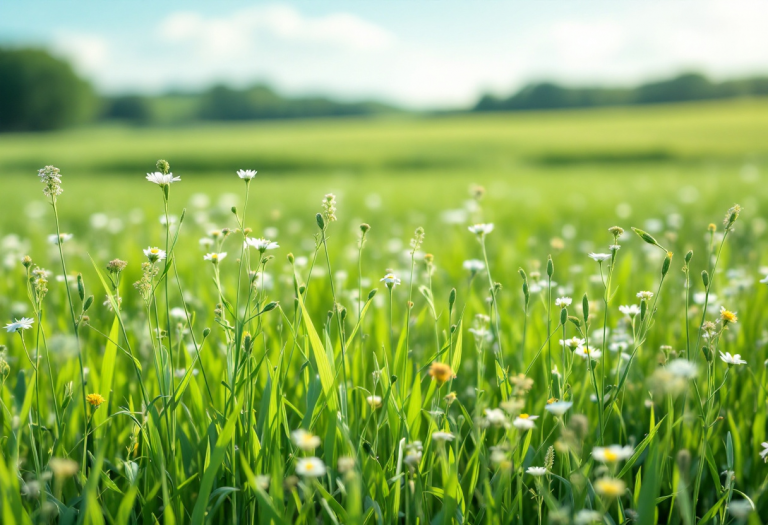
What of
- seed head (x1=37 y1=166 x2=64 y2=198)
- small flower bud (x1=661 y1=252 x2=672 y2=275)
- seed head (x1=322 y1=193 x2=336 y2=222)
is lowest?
small flower bud (x1=661 y1=252 x2=672 y2=275)

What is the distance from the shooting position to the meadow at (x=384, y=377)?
3.73 ft

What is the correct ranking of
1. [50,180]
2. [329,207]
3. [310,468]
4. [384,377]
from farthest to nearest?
[384,377] → [329,207] → [50,180] → [310,468]

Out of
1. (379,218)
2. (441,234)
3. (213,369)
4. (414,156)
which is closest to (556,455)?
(213,369)

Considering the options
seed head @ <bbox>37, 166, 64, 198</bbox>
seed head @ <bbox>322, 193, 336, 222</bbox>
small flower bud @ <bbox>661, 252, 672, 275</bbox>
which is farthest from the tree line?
small flower bud @ <bbox>661, 252, 672, 275</bbox>

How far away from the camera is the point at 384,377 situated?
1.39 meters

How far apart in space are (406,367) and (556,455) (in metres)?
0.47

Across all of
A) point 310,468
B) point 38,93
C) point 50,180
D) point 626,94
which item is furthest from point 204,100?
point 310,468

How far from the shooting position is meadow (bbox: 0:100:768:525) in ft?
Answer: 3.73

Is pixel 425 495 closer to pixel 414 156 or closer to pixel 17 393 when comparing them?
pixel 17 393

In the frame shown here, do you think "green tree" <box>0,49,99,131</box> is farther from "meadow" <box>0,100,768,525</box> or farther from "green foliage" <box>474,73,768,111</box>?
"meadow" <box>0,100,768,525</box>

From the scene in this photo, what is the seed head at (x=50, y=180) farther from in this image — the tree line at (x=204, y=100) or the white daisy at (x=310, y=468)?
the tree line at (x=204, y=100)

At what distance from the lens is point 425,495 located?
126cm

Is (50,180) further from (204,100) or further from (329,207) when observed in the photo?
(204,100)

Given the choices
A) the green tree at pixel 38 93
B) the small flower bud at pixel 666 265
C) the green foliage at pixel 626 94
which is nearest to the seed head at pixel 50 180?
the small flower bud at pixel 666 265
